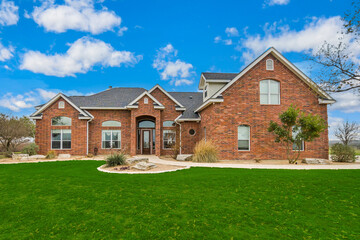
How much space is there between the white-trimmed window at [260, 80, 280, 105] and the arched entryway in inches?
426

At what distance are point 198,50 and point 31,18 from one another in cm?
1413

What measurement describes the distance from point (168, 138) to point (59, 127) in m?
10.3

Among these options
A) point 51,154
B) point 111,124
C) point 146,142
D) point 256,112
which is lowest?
point 51,154

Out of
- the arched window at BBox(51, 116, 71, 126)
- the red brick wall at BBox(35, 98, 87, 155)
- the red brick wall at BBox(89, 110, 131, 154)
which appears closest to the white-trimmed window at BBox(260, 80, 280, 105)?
the red brick wall at BBox(89, 110, 131, 154)

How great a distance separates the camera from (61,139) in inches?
818

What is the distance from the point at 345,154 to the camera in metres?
15.4

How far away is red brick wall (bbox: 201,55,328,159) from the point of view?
15.8 m

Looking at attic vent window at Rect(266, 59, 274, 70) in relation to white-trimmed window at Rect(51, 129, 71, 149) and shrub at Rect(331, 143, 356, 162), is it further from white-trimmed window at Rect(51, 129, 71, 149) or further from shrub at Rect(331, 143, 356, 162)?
white-trimmed window at Rect(51, 129, 71, 149)

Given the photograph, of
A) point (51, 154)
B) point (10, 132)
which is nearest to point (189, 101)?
point (51, 154)

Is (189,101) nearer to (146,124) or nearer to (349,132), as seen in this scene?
(146,124)

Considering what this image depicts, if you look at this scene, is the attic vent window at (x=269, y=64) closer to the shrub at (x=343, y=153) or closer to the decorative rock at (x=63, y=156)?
the shrub at (x=343, y=153)

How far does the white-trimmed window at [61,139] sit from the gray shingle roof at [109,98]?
2994 mm

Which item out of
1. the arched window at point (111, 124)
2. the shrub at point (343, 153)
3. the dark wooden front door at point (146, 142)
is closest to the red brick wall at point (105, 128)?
the arched window at point (111, 124)

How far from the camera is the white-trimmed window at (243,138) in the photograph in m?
16.1
